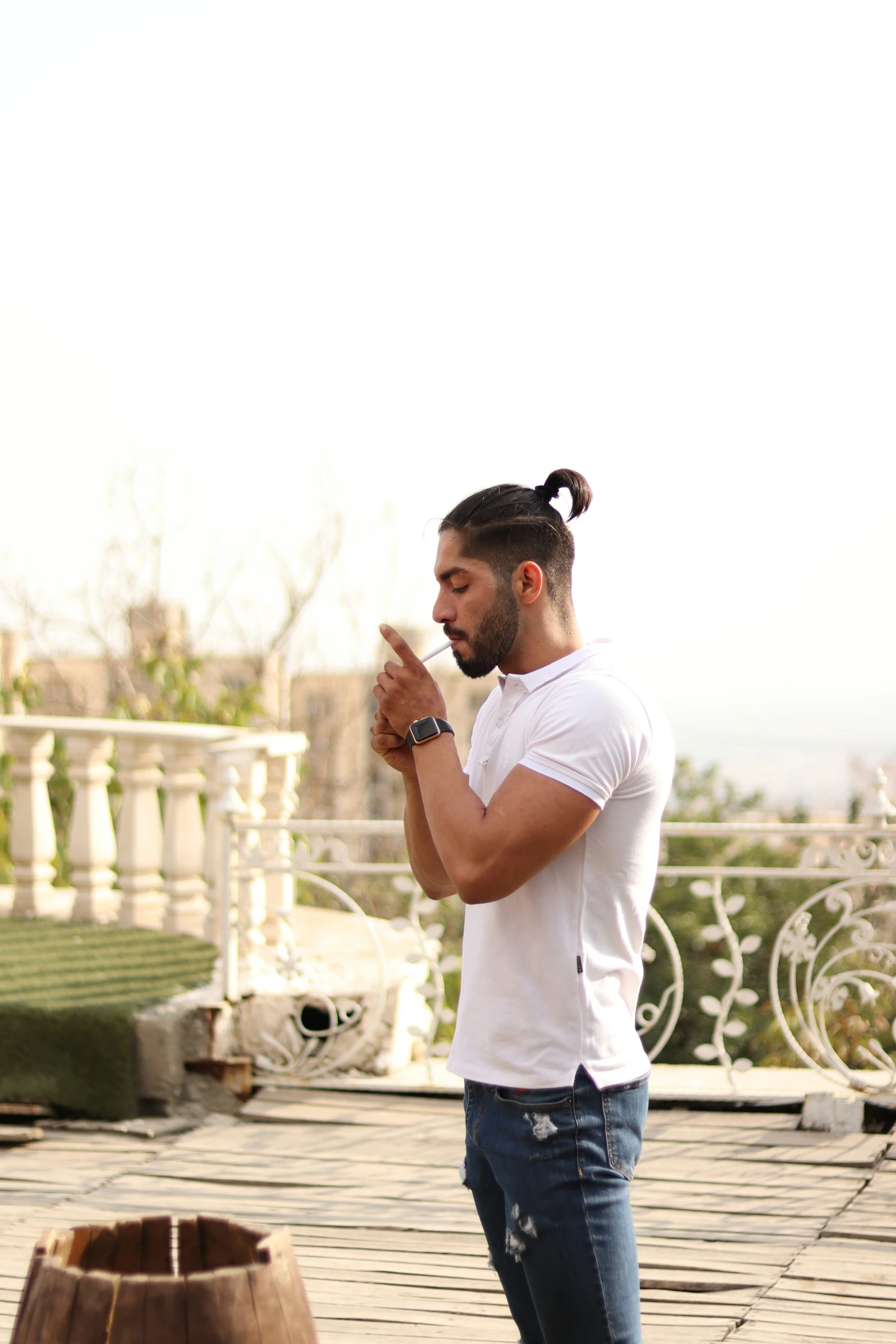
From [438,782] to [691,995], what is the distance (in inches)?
348

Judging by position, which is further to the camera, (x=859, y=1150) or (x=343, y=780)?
(x=343, y=780)

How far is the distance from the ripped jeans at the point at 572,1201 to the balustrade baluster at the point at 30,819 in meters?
4.75

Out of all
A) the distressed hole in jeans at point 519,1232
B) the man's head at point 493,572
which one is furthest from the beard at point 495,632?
the distressed hole in jeans at point 519,1232

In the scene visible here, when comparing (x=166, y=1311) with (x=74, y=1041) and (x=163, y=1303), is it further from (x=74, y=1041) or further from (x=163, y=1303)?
(x=74, y=1041)

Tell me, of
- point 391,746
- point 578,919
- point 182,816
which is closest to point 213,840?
point 182,816

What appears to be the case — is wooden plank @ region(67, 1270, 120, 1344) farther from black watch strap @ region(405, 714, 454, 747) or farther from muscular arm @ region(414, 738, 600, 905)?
black watch strap @ region(405, 714, 454, 747)

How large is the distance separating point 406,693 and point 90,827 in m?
4.35

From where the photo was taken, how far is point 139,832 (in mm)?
5941

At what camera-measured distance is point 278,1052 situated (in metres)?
5.19

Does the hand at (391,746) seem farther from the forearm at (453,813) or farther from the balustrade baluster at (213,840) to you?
the balustrade baluster at (213,840)

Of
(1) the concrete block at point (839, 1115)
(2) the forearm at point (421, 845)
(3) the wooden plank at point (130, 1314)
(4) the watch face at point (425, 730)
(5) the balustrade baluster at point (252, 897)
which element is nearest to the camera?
(3) the wooden plank at point (130, 1314)

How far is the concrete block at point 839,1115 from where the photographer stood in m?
4.60

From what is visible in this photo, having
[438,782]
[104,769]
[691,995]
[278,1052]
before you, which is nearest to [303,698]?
[691,995]

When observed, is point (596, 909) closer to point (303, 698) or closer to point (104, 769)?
point (104, 769)
